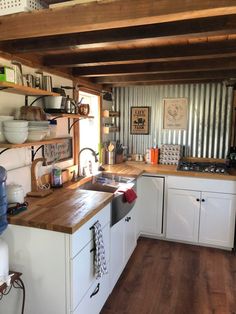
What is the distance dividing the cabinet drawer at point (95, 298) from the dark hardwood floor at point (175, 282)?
0.15 metres

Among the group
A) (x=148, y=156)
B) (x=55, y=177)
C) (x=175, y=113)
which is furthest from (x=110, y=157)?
(x=55, y=177)

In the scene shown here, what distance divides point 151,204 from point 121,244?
93 cm

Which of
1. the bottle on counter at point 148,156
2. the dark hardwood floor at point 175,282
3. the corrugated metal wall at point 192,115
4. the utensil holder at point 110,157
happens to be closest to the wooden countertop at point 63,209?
the dark hardwood floor at point 175,282

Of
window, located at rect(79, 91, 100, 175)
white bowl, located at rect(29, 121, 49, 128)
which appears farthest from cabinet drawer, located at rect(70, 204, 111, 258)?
window, located at rect(79, 91, 100, 175)

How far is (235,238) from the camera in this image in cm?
326

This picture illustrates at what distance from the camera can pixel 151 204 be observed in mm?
3312

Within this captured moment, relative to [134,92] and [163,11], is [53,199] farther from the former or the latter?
[134,92]

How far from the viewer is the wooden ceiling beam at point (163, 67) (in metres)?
2.34

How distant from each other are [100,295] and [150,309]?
463 mm

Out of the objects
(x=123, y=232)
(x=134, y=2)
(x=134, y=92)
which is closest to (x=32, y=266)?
(x=123, y=232)

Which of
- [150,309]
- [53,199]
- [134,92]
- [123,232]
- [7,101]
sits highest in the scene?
[134,92]

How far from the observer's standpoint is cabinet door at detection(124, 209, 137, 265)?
2656mm

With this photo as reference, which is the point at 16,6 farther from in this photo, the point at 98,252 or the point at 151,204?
the point at 151,204

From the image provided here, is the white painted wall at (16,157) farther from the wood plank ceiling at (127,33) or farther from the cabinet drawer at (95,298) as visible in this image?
the cabinet drawer at (95,298)
